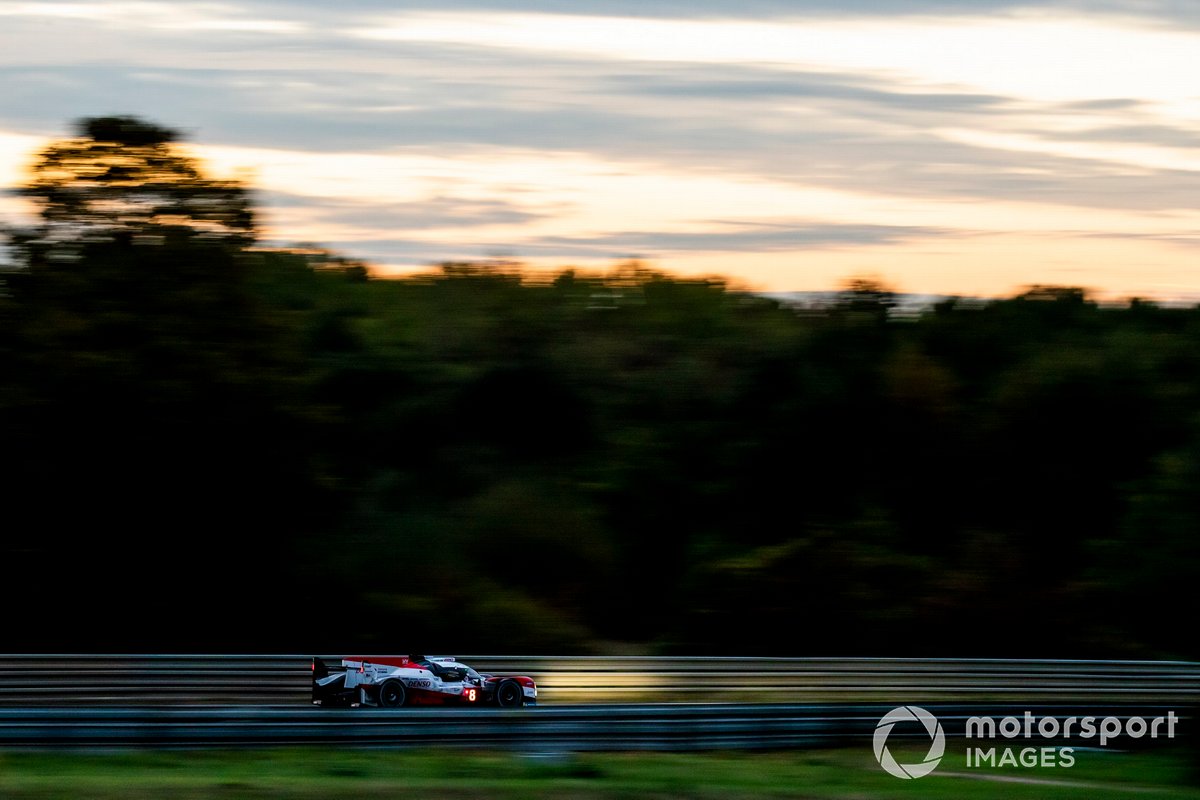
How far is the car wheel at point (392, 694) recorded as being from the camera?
13.3m

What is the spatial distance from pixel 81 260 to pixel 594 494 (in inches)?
569

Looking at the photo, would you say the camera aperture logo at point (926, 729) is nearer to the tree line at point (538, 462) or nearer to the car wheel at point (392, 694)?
the car wheel at point (392, 694)

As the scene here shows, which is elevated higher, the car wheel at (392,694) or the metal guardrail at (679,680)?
the car wheel at (392,694)

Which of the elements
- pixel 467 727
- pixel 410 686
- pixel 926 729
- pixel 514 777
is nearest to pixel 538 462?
pixel 410 686

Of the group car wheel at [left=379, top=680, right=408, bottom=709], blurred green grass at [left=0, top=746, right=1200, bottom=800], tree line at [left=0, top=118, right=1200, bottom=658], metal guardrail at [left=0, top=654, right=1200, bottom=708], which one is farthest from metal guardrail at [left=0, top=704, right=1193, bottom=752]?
tree line at [left=0, top=118, right=1200, bottom=658]

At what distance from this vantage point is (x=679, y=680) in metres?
14.8

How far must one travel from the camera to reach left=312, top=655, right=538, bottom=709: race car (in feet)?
43.2

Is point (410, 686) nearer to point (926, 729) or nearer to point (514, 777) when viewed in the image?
point (514, 777)

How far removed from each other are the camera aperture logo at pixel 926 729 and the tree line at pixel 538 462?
1145cm

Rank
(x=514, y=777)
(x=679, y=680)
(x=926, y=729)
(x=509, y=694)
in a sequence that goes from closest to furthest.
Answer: (x=514, y=777), (x=926, y=729), (x=509, y=694), (x=679, y=680)

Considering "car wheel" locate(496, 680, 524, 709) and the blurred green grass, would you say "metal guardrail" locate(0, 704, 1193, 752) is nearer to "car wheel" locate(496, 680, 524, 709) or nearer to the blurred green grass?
the blurred green grass

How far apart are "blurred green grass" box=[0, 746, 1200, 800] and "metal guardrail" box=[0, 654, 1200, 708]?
10.4 ft

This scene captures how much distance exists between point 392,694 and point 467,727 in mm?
2799

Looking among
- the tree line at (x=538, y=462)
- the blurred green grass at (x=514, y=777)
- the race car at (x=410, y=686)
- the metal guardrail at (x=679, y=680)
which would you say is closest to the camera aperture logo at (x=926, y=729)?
the blurred green grass at (x=514, y=777)
